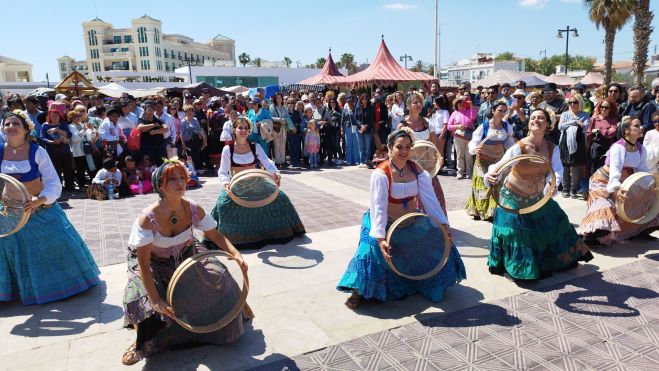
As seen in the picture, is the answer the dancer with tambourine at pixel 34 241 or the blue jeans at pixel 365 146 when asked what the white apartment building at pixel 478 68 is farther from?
the dancer with tambourine at pixel 34 241

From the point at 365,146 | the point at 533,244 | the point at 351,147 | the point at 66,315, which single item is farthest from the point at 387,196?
the point at 351,147

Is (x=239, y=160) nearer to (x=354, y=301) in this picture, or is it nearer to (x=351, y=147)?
(x=354, y=301)

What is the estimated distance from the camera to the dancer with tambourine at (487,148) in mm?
6609

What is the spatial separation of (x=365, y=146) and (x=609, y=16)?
61.1 feet

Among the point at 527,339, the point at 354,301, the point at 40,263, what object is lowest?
the point at 527,339

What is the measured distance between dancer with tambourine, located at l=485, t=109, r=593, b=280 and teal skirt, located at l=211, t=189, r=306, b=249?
2713 mm

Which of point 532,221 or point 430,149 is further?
point 430,149

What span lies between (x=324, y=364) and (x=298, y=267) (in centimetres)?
202

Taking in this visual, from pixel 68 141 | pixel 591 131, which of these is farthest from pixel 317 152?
pixel 591 131

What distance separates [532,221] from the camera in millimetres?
4734

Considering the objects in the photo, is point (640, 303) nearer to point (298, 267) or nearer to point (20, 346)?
point (298, 267)

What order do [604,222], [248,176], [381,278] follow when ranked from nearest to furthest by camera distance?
[381,278]
[248,176]
[604,222]

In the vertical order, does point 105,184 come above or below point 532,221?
below

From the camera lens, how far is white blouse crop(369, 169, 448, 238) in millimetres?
4059
